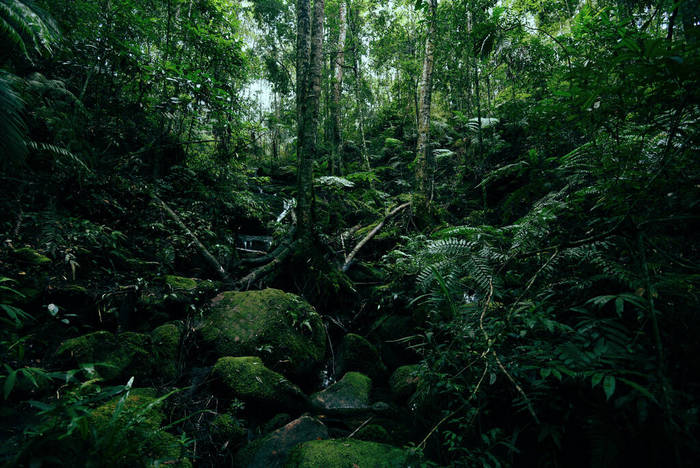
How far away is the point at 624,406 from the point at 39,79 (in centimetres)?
809

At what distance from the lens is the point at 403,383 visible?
3598 millimetres

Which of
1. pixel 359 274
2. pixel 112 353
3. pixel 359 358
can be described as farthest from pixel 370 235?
pixel 112 353

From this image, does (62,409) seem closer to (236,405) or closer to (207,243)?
(236,405)

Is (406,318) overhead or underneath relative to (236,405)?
overhead

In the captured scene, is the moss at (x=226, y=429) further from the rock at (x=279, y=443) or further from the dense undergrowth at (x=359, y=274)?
the rock at (x=279, y=443)

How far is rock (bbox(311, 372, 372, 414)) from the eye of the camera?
335cm

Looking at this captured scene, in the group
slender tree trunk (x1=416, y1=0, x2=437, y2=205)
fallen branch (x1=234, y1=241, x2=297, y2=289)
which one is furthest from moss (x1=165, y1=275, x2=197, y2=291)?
slender tree trunk (x1=416, y1=0, x2=437, y2=205)

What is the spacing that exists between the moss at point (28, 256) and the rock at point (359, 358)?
3.88 meters

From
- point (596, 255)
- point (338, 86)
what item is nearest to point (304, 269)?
point (596, 255)

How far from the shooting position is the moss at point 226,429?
266 cm

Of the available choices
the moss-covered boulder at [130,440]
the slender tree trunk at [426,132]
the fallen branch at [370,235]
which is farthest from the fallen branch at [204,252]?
the slender tree trunk at [426,132]

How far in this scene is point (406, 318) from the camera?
4.65 m

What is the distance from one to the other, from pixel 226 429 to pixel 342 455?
1.22 meters

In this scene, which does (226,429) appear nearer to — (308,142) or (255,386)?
(255,386)
